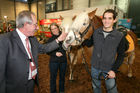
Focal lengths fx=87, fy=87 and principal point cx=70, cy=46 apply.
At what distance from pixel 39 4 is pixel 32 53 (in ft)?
55.1

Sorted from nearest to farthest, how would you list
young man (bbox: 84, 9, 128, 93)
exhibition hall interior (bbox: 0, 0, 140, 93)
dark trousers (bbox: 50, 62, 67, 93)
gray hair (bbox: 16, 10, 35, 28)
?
gray hair (bbox: 16, 10, 35, 28) < young man (bbox: 84, 9, 128, 93) < dark trousers (bbox: 50, 62, 67, 93) < exhibition hall interior (bbox: 0, 0, 140, 93)

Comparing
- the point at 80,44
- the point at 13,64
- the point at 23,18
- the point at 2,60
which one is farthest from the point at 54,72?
the point at 23,18

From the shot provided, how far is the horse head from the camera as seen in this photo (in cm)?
166

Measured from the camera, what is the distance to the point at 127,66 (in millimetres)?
3428

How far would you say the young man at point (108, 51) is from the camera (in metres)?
1.33

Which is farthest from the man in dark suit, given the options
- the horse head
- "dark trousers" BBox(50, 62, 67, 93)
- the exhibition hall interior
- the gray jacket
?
the gray jacket

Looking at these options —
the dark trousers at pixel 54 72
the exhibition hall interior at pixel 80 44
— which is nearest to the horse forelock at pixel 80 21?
the exhibition hall interior at pixel 80 44

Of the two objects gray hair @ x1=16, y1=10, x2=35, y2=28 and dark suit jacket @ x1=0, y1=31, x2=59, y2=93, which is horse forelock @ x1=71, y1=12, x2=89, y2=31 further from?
dark suit jacket @ x1=0, y1=31, x2=59, y2=93

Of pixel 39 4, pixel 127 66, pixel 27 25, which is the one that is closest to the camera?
pixel 27 25

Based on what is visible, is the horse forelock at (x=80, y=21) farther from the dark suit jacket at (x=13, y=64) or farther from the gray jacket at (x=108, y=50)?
the dark suit jacket at (x=13, y=64)

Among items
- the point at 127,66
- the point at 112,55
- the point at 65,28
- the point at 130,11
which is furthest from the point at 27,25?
the point at 130,11

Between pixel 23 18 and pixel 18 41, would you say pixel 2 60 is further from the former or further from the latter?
pixel 23 18

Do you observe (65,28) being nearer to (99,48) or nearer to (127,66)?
(99,48)

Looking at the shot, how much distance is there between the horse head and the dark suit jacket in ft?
2.63
